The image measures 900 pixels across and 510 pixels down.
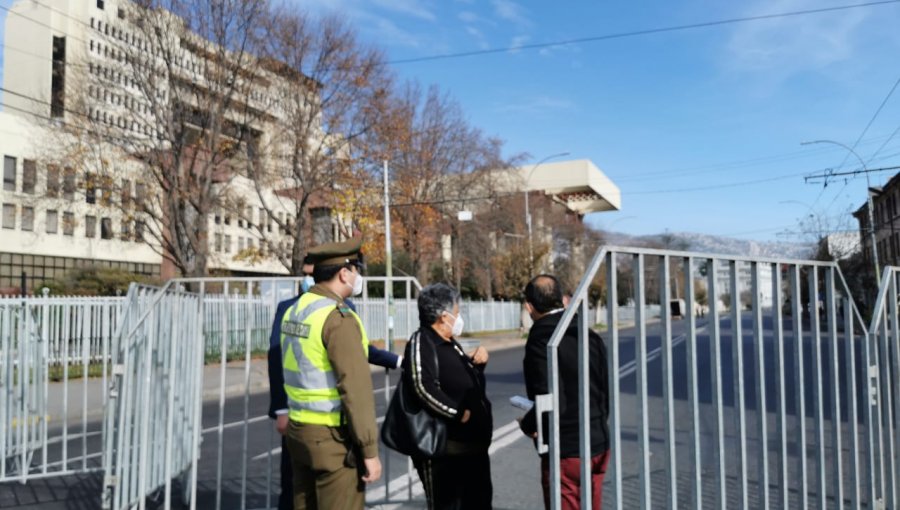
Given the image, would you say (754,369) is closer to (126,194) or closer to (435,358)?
(435,358)

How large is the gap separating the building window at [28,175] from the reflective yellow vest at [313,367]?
107 feet

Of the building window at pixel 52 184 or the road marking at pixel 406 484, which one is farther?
the building window at pixel 52 184

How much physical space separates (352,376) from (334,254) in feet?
2.30

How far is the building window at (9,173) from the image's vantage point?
122 ft

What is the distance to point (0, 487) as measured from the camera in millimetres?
6746

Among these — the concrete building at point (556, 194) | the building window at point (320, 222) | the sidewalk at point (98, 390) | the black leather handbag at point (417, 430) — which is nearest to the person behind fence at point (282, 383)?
the black leather handbag at point (417, 430)

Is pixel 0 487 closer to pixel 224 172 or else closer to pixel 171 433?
pixel 171 433

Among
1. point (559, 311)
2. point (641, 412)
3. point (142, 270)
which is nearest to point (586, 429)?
point (641, 412)

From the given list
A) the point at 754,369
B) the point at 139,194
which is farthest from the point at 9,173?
the point at 754,369

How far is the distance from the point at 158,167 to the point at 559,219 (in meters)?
38.0

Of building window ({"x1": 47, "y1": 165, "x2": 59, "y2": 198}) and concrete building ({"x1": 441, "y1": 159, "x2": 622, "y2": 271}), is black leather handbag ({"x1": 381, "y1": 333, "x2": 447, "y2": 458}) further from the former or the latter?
concrete building ({"x1": 441, "y1": 159, "x2": 622, "y2": 271})

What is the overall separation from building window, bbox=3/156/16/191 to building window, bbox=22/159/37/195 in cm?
116

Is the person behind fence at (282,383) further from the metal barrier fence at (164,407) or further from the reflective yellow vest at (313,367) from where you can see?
the reflective yellow vest at (313,367)

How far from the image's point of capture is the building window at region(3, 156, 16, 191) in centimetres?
3725
